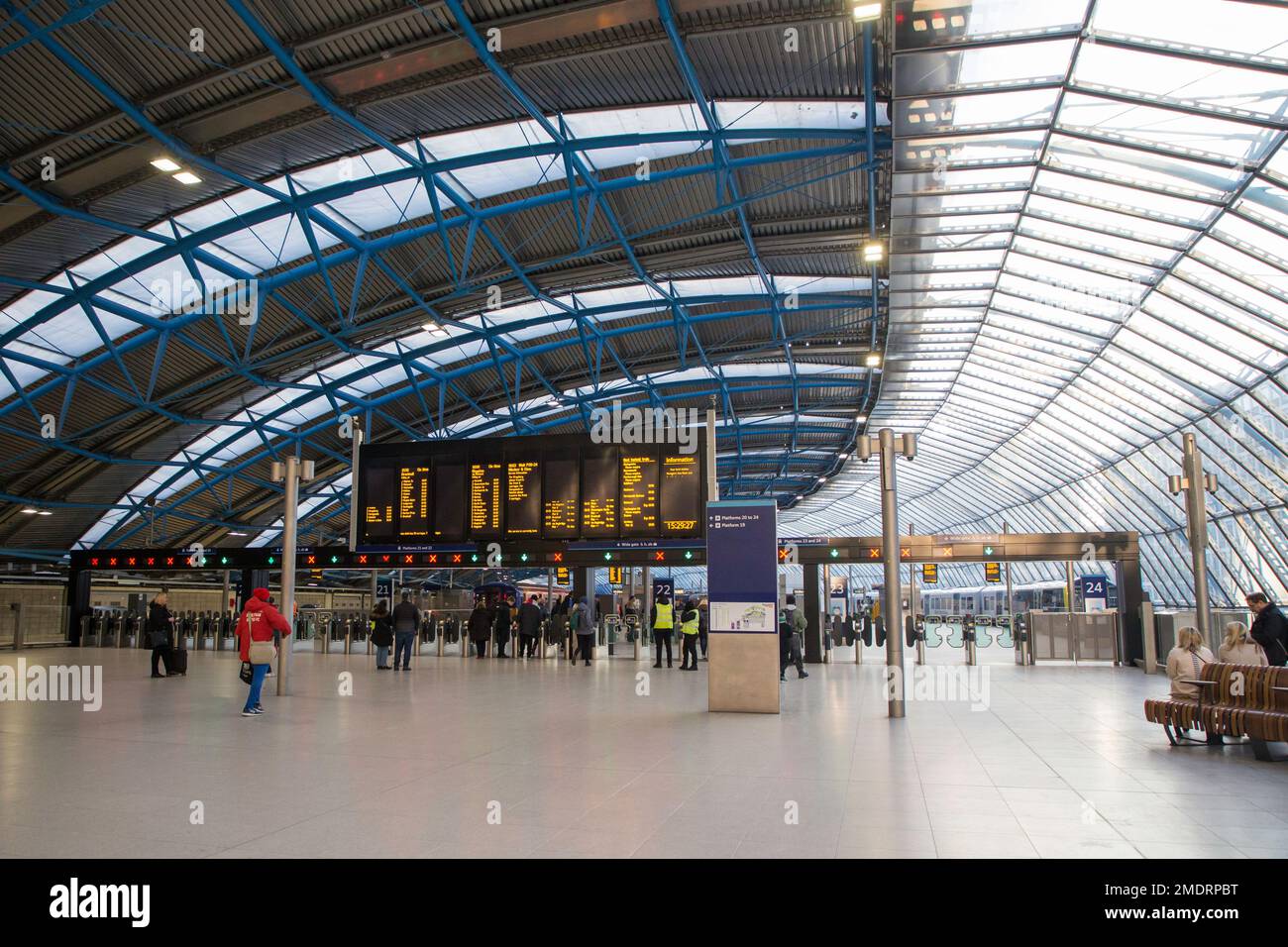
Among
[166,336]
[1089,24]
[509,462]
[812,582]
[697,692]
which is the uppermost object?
[1089,24]

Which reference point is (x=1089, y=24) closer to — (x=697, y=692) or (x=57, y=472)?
(x=697, y=692)

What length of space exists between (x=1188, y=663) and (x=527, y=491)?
515 inches

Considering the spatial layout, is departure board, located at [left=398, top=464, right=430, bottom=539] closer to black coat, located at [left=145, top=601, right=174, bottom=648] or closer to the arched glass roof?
black coat, located at [left=145, top=601, right=174, bottom=648]

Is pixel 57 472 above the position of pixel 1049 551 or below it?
above

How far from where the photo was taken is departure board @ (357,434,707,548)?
1884 centimetres

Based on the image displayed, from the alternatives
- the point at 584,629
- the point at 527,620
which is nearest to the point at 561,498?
the point at 584,629

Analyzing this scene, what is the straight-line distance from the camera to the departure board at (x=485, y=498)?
19.8 meters

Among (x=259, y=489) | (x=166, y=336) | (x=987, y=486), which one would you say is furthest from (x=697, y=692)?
(x=987, y=486)

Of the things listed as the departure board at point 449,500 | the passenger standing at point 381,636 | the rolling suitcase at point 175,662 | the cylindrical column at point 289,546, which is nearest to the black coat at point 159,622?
the rolling suitcase at point 175,662

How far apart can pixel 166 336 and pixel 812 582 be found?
63.0 ft

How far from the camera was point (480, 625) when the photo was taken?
24891mm

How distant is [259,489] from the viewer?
131 feet

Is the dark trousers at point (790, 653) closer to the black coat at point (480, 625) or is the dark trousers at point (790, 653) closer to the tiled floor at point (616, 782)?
the tiled floor at point (616, 782)
